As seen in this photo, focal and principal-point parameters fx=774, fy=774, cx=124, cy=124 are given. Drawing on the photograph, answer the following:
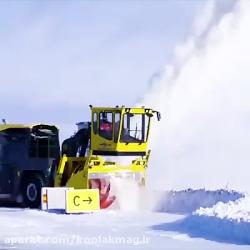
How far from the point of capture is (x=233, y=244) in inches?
527

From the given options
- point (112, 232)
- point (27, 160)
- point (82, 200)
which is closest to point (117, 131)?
point (82, 200)

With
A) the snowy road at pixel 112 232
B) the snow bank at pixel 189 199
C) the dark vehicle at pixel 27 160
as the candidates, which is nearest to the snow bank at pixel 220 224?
the snowy road at pixel 112 232

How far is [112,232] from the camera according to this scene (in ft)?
50.9

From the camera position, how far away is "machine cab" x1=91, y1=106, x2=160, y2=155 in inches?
845

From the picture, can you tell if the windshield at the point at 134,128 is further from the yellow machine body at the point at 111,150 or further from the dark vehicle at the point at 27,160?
the dark vehicle at the point at 27,160

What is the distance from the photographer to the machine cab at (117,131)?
70.4 ft

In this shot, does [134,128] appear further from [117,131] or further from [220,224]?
[220,224]

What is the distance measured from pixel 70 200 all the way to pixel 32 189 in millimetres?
2706

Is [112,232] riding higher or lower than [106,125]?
lower

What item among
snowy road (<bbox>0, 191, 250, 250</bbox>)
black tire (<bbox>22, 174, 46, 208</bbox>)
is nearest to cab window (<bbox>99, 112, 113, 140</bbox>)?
black tire (<bbox>22, 174, 46, 208</bbox>)

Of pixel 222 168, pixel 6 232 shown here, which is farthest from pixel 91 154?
pixel 222 168

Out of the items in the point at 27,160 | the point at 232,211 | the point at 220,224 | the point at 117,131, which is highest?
the point at 117,131

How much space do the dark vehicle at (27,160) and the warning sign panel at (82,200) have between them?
2239 mm

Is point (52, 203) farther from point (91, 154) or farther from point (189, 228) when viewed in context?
point (189, 228)
